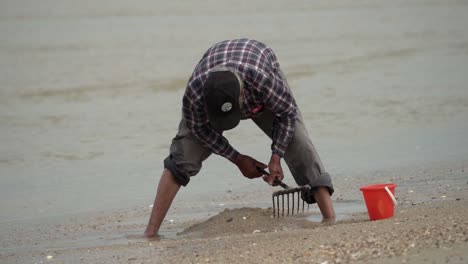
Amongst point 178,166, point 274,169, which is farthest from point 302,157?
point 178,166

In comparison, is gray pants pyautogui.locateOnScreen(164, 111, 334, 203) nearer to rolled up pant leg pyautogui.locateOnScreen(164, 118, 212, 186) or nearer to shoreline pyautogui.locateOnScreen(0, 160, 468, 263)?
rolled up pant leg pyautogui.locateOnScreen(164, 118, 212, 186)

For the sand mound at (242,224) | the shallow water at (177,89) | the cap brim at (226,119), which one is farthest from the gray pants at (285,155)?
the shallow water at (177,89)

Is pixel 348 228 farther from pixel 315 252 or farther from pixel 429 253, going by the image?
pixel 429 253

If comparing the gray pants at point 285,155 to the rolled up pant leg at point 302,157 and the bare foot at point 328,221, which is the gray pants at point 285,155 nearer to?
the rolled up pant leg at point 302,157

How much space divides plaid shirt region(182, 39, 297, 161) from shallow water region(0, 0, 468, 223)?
165 cm

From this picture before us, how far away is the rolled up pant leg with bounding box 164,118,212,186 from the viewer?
6.36m

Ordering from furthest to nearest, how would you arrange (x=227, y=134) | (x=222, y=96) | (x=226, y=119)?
(x=227, y=134)
(x=226, y=119)
(x=222, y=96)

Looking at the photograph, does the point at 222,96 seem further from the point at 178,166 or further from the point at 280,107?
the point at 178,166

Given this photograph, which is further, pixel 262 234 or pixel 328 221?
pixel 328 221

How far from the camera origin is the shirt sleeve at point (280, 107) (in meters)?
5.85

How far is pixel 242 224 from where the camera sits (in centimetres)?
666

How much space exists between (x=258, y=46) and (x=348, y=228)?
4.09 ft

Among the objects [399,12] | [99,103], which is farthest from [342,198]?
[399,12]

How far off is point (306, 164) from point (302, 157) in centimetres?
6
